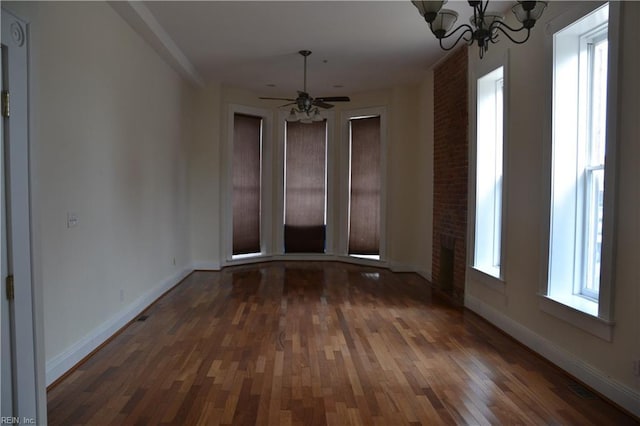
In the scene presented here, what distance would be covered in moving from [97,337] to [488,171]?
428 cm

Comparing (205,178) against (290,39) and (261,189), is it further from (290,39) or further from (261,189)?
(290,39)

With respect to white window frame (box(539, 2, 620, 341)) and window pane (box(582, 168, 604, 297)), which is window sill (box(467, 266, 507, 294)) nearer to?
white window frame (box(539, 2, 620, 341))

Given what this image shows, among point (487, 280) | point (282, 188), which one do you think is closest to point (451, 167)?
point (487, 280)

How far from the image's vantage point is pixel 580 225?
372 centimetres

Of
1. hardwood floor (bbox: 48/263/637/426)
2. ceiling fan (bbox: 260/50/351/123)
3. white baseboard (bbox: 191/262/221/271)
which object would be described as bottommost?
hardwood floor (bbox: 48/263/637/426)

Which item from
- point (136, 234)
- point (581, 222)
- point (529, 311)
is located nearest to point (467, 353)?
point (529, 311)

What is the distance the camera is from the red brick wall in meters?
5.75

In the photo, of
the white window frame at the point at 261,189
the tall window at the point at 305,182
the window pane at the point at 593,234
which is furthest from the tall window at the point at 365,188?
the window pane at the point at 593,234

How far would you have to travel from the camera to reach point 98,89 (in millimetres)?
4043

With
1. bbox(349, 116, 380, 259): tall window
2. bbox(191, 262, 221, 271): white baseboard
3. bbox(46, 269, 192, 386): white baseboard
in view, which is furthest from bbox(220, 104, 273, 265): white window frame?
bbox(46, 269, 192, 386): white baseboard

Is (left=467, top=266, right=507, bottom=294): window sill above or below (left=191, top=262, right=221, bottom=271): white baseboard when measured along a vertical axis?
above

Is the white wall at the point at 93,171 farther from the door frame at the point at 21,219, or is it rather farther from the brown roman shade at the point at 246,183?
the brown roman shade at the point at 246,183

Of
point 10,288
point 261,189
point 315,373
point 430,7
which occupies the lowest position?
point 315,373

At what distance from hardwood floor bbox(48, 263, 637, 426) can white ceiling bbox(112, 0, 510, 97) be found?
3.16 metres
